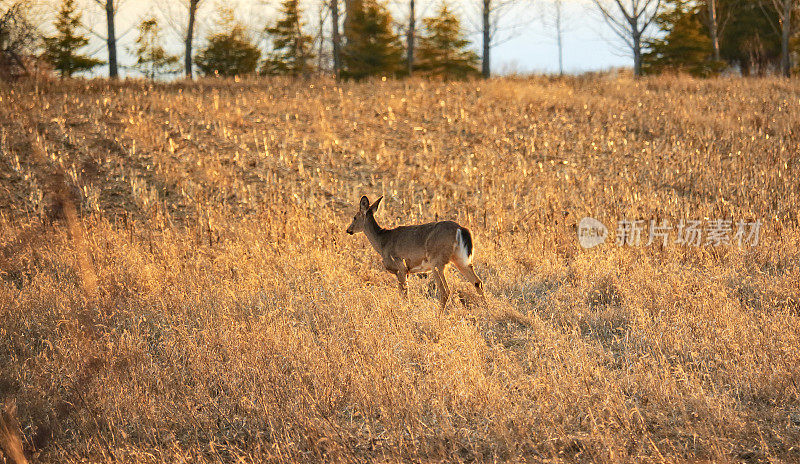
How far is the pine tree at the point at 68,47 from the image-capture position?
33875 millimetres

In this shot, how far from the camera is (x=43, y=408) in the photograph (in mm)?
5414

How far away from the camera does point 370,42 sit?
34.2 metres

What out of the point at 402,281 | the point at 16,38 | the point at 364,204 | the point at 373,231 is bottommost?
the point at 402,281

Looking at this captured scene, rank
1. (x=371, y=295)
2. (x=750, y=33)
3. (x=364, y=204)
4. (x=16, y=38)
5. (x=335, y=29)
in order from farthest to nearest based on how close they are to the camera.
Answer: (x=750, y=33), (x=335, y=29), (x=16, y=38), (x=364, y=204), (x=371, y=295)

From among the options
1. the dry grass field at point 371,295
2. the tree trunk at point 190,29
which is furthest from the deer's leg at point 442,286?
the tree trunk at point 190,29

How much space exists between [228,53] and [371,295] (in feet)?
108

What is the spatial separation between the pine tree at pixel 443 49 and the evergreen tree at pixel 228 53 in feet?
31.2

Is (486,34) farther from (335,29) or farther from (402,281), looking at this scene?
(402,281)

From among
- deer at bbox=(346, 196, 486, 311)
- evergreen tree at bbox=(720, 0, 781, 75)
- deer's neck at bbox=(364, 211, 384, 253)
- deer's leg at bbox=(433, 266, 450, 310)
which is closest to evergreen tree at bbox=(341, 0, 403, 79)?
evergreen tree at bbox=(720, 0, 781, 75)

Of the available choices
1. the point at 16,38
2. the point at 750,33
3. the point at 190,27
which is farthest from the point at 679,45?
the point at 16,38

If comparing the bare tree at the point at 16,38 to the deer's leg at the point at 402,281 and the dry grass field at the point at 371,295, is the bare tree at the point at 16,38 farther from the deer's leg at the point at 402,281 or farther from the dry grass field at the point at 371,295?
the deer's leg at the point at 402,281

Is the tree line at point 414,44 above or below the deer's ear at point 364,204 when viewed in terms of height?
above

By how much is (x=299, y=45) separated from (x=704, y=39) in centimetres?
2187

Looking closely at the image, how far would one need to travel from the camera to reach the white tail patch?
750 cm
